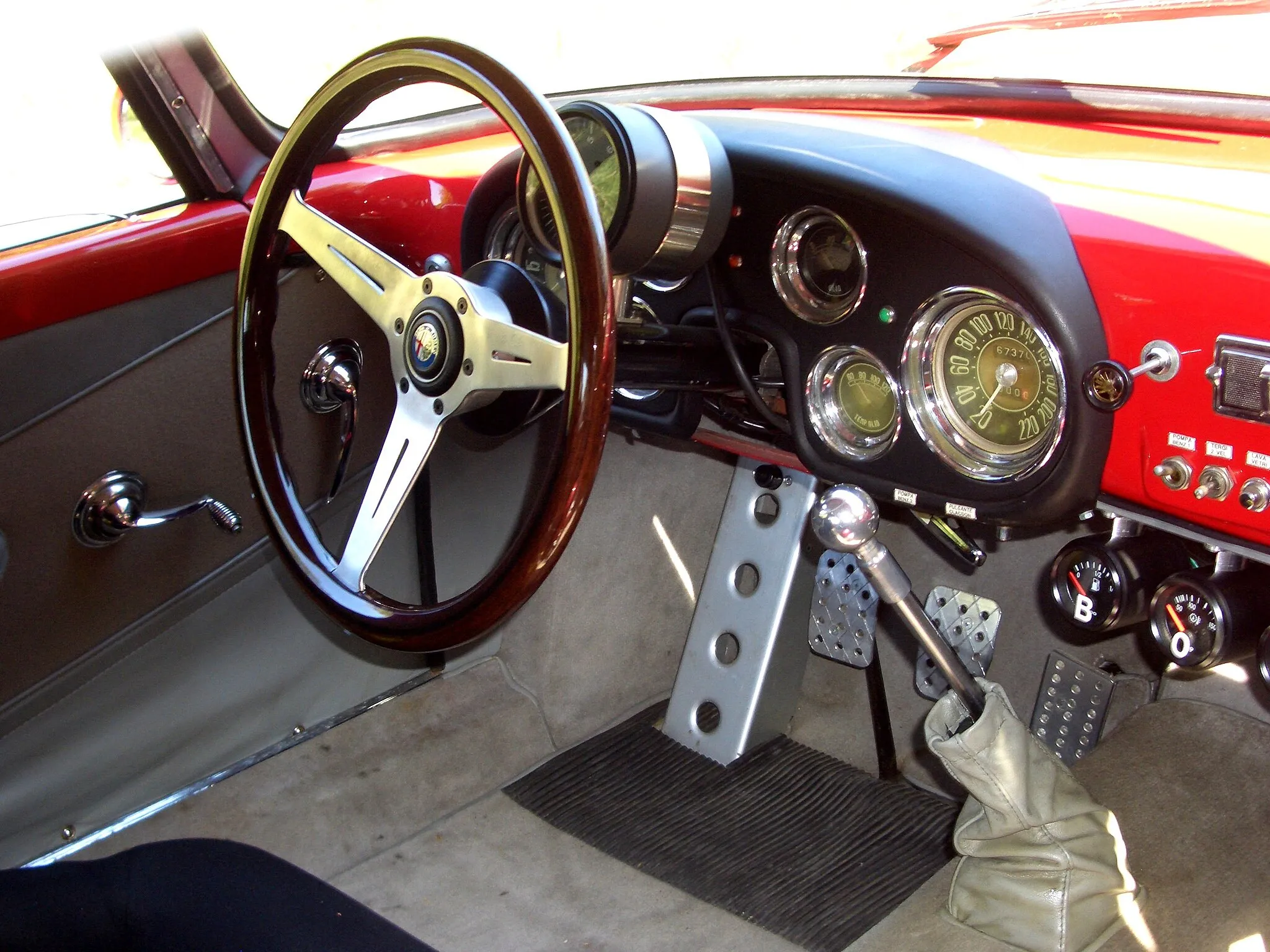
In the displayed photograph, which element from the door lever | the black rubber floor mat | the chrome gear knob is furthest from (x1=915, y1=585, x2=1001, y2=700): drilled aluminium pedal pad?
the door lever

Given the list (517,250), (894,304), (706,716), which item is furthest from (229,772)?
(894,304)

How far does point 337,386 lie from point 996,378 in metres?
1.08

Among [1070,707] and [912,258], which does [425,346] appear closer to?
[912,258]

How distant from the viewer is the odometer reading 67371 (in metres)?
1.34

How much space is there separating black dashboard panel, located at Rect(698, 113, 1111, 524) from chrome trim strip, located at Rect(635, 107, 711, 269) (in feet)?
0.28

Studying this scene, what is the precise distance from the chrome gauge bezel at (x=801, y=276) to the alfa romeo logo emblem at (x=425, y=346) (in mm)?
512

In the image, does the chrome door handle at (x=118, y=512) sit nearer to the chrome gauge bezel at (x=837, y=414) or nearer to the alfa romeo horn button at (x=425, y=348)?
the alfa romeo horn button at (x=425, y=348)

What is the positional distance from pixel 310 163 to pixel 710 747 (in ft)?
4.81

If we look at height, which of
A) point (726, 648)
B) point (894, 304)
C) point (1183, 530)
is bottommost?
point (726, 648)

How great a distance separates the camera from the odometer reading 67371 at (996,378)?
52.6 inches

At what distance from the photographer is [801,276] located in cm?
154

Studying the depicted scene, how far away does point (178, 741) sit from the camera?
1.97m

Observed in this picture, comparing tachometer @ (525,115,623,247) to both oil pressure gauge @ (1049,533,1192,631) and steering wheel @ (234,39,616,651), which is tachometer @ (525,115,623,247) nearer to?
steering wheel @ (234,39,616,651)

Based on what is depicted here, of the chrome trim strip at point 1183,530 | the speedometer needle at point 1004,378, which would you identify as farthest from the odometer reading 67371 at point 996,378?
the chrome trim strip at point 1183,530
